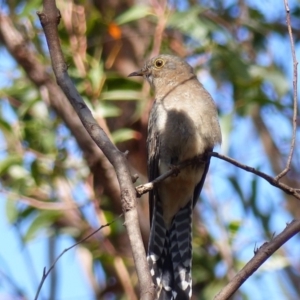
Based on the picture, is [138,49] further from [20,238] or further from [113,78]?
[20,238]

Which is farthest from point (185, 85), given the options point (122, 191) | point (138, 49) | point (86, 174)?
point (122, 191)

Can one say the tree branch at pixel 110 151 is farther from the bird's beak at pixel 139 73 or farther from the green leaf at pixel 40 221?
the green leaf at pixel 40 221

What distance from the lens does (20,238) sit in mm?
6094

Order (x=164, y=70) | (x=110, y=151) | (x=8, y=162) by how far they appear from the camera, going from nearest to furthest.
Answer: (x=110, y=151)
(x=164, y=70)
(x=8, y=162)

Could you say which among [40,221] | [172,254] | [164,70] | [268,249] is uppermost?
[164,70]

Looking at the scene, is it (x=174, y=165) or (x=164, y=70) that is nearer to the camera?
(x=174, y=165)

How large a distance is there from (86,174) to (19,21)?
1.38m

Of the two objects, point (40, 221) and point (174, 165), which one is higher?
point (40, 221)

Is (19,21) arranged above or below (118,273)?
above

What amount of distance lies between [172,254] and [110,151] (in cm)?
207

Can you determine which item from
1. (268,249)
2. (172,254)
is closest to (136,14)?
(172,254)

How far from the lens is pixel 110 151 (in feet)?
9.40

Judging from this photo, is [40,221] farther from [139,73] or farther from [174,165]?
[174,165]

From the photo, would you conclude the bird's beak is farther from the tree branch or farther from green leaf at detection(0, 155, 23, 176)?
the tree branch
